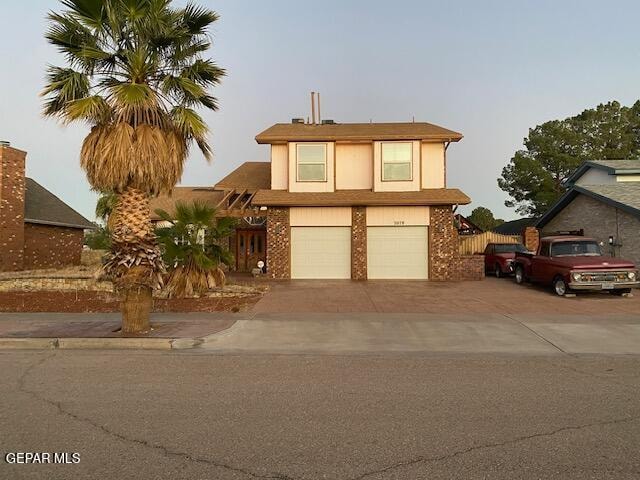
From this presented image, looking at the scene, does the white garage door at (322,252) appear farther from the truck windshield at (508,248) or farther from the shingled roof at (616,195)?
the shingled roof at (616,195)

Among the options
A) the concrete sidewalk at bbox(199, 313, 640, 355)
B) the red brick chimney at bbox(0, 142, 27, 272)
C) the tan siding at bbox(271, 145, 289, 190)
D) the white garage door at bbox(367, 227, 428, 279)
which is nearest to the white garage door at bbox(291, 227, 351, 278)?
the white garage door at bbox(367, 227, 428, 279)

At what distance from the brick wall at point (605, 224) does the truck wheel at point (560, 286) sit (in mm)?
5009

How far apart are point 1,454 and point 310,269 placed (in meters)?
16.4

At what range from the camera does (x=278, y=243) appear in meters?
20.0

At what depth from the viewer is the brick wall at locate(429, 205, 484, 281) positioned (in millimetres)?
19750

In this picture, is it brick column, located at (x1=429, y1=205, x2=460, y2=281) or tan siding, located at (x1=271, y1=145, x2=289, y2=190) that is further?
tan siding, located at (x1=271, y1=145, x2=289, y2=190)

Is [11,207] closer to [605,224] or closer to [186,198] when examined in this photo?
[186,198]

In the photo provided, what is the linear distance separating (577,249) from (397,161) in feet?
A: 25.6

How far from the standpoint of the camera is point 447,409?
5312 millimetres

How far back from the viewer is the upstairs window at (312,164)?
2048cm

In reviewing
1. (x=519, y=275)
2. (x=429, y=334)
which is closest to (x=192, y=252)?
(x=429, y=334)

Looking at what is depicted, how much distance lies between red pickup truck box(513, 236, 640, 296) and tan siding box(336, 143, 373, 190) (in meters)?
7.50

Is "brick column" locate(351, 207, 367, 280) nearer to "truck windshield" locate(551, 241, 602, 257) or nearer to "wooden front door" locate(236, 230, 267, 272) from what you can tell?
"wooden front door" locate(236, 230, 267, 272)

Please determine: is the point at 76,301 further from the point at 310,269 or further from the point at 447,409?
the point at 447,409
